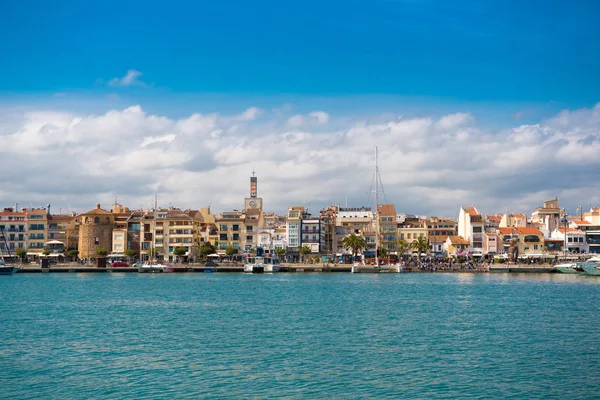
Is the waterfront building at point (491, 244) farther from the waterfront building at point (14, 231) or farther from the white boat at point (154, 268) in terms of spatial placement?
the waterfront building at point (14, 231)

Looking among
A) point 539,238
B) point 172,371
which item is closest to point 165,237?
point 539,238

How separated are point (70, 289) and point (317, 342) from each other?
4211 centimetres

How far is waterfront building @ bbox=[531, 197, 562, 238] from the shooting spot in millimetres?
123244

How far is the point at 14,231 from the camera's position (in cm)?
12012

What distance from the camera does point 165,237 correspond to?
11638 centimetres

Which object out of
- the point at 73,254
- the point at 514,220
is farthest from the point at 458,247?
the point at 73,254

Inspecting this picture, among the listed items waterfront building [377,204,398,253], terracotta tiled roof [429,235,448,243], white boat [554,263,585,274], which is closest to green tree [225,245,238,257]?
waterfront building [377,204,398,253]

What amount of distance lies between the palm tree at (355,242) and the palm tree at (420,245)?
734 cm

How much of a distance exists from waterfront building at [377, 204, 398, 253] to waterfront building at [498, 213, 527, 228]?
21.9m

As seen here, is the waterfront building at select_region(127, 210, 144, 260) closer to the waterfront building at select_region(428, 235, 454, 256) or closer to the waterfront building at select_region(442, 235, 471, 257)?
the waterfront building at select_region(428, 235, 454, 256)

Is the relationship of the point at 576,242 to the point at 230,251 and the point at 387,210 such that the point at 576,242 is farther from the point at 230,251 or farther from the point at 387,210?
the point at 230,251

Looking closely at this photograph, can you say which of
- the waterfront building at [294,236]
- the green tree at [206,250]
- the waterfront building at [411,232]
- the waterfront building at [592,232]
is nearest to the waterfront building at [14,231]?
the green tree at [206,250]

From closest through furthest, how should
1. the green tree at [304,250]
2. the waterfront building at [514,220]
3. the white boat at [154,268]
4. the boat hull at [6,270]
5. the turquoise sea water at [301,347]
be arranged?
the turquoise sea water at [301,347] → the boat hull at [6,270] → the white boat at [154,268] → the green tree at [304,250] → the waterfront building at [514,220]

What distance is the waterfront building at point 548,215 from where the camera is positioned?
12324 centimetres
